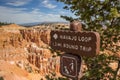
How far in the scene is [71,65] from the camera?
5773mm

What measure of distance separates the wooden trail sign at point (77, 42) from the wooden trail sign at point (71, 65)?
134mm

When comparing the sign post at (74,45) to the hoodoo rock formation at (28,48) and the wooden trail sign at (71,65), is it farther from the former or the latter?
the hoodoo rock formation at (28,48)

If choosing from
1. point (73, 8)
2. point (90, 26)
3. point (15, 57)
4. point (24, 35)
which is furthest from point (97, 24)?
point (24, 35)

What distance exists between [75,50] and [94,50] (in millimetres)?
527

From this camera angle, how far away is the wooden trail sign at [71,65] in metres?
5.70

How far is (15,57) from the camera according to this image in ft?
205

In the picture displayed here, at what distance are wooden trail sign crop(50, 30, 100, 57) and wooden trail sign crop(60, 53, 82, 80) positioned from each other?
0.13m

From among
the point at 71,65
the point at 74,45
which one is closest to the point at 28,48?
the point at 71,65

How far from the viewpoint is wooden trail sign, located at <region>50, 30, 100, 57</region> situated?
209 inches

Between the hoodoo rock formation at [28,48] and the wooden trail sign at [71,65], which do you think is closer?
the wooden trail sign at [71,65]

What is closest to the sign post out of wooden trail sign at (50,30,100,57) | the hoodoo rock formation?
wooden trail sign at (50,30,100,57)

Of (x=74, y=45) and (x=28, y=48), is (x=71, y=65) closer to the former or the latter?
(x=74, y=45)

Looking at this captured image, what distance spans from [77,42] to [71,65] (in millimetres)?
546

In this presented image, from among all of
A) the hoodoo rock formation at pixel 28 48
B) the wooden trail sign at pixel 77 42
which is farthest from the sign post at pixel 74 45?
the hoodoo rock formation at pixel 28 48
